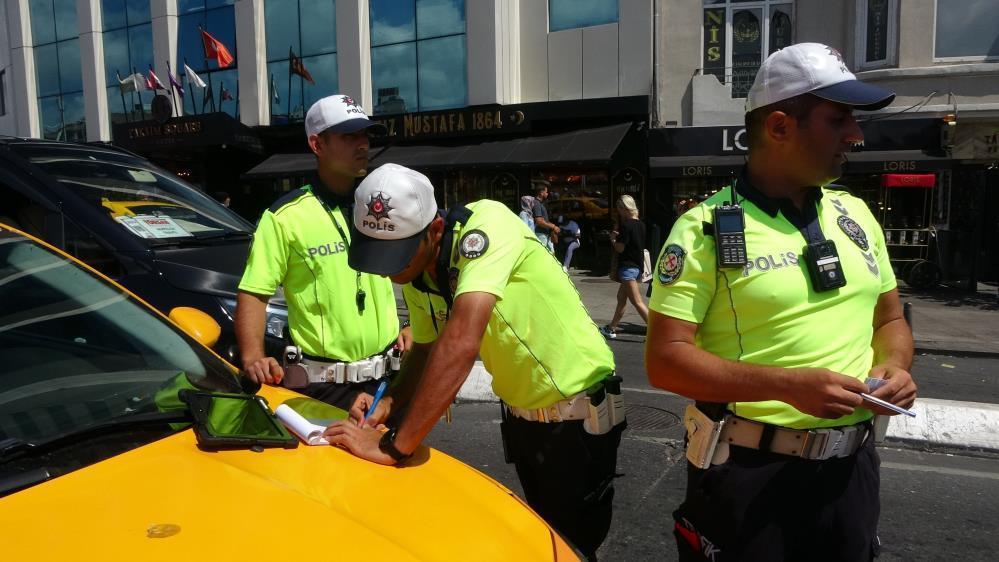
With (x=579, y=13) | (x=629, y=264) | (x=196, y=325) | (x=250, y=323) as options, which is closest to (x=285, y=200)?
(x=250, y=323)

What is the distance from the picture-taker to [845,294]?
1.99 meters

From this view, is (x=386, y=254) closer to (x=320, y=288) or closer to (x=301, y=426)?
(x=301, y=426)

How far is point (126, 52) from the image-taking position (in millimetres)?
24453

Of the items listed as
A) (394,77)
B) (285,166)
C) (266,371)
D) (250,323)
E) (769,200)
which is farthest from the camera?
(285,166)

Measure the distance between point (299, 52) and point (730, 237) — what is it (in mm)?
20927

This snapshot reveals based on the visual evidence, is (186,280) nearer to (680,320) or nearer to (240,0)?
(680,320)

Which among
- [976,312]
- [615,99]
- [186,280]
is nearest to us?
[186,280]

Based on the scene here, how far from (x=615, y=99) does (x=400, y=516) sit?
16096 mm

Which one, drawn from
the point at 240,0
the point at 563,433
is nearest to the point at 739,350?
the point at 563,433

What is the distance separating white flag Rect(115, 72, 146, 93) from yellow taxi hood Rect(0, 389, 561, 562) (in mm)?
23752

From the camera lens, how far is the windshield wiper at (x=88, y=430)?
171 cm

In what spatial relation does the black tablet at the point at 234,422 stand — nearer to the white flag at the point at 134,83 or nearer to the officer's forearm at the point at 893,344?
the officer's forearm at the point at 893,344

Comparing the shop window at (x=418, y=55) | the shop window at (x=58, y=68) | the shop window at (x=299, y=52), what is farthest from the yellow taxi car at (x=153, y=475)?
the shop window at (x=58, y=68)

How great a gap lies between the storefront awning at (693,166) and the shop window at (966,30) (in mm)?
4220
